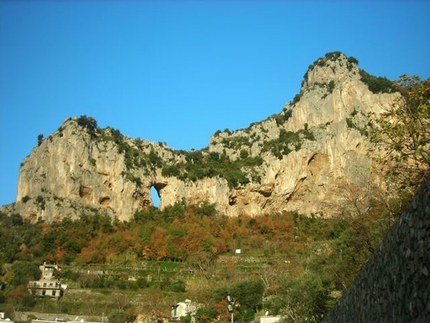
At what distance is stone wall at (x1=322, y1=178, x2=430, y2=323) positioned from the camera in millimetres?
5383

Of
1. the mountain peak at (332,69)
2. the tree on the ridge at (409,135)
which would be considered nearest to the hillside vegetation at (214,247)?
the tree on the ridge at (409,135)

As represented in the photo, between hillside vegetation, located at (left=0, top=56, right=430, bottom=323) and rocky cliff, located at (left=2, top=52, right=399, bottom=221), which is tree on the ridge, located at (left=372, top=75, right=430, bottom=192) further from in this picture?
rocky cliff, located at (left=2, top=52, right=399, bottom=221)

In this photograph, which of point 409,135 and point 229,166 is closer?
point 409,135

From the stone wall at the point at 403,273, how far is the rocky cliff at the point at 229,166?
3224 inches

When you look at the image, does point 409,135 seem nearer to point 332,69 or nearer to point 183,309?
point 183,309

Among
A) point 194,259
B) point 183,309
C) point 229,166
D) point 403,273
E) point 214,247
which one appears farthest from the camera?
point 229,166

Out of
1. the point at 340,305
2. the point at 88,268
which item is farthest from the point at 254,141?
the point at 340,305

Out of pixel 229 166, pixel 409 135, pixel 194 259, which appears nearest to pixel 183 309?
pixel 194 259

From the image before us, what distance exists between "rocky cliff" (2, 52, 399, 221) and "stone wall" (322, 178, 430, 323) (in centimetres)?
8190

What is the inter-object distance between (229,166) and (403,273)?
319 feet

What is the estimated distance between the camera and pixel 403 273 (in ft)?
19.4

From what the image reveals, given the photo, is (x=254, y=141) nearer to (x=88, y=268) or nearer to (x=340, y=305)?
(x=88, y=268)

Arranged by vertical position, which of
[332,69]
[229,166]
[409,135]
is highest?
[332,69]

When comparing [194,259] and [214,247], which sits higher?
[214,247]
